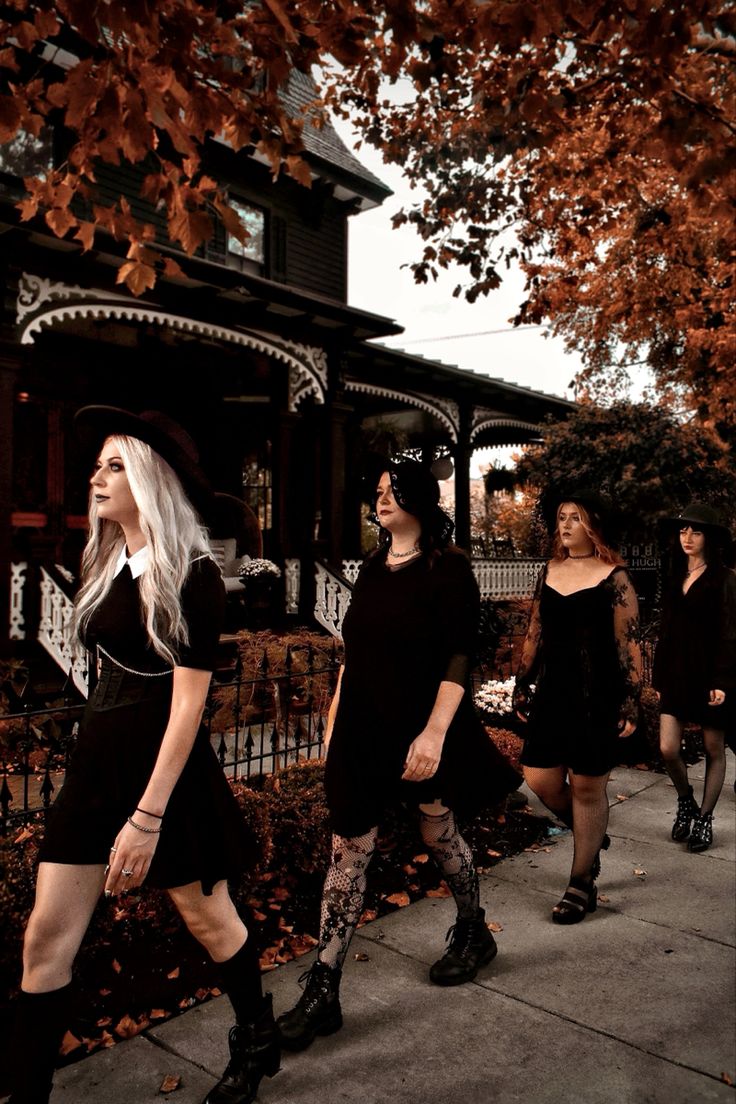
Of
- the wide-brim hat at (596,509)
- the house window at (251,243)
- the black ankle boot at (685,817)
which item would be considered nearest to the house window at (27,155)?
the house window at (251,243)

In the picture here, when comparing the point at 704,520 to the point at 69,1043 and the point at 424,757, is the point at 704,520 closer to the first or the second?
the point at 424,757

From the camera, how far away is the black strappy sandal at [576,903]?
418 centimetres

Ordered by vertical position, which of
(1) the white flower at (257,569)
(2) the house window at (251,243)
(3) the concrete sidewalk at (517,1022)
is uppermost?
(2) the house window at (251,243)

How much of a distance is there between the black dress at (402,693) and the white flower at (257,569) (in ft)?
28.2

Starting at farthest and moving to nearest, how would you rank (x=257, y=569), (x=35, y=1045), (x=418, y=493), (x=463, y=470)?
(x=463, y=470) < (x=257, y=569) < (x=418, y=493) < (x=35, y=1045)

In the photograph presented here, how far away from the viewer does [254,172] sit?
1590 centimetres

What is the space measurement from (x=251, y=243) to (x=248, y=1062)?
1529 centimetres

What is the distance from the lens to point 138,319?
10.5m

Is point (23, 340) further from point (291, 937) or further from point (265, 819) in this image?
point (291, 937)

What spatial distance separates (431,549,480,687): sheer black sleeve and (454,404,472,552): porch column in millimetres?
13467

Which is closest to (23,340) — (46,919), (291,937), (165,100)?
(165,100)

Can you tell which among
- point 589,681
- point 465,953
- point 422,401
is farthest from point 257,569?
point 465,953

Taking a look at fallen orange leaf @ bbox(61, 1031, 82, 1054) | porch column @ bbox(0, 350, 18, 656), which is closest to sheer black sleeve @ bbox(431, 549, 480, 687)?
fallen orange leaf @ bbox(61, 1031, 82, 1054)

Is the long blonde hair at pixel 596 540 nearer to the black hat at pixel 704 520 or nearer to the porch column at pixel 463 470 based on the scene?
the black hat at pixel 704 520
